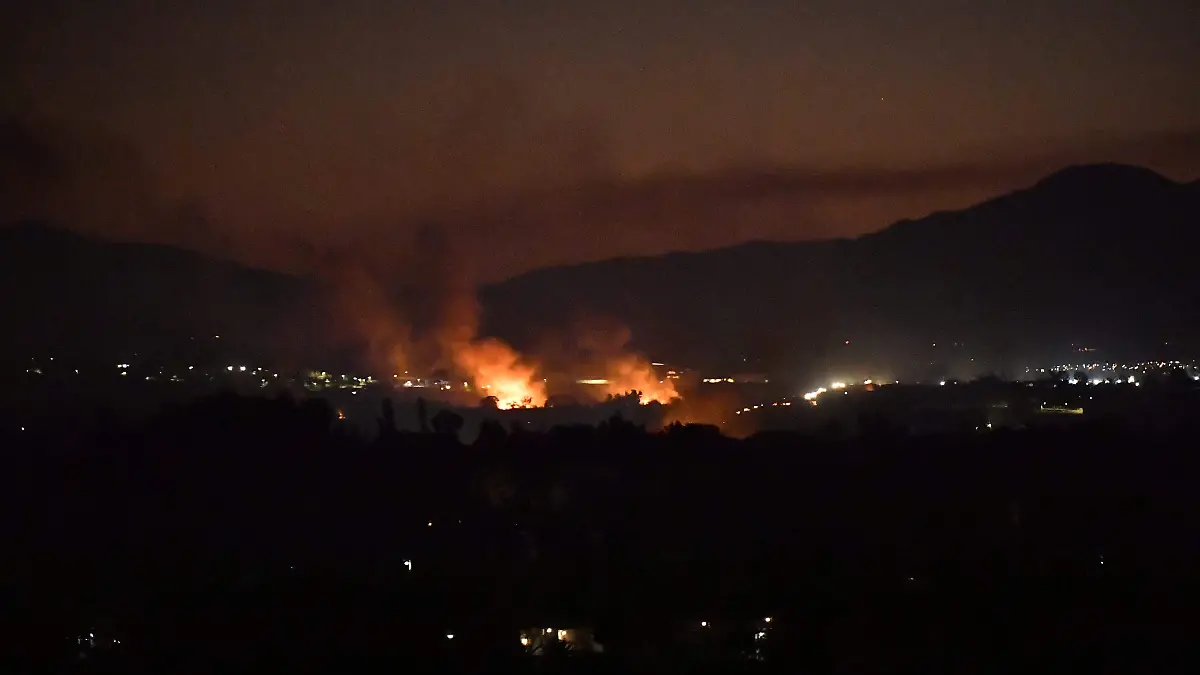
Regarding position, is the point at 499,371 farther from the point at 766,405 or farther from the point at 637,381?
the point at 766,405

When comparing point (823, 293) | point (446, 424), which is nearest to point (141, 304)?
point (446, 424)

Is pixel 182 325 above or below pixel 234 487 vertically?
above

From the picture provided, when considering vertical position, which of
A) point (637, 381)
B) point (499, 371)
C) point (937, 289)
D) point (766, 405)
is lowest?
point (766, 405)

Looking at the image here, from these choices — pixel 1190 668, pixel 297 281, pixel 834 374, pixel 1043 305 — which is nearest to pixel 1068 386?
pixel 834 374

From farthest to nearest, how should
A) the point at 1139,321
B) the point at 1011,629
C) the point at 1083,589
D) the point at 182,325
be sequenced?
the point at 1139,321, the point at 182,325, the point at 1083,589, the point at 1011,629

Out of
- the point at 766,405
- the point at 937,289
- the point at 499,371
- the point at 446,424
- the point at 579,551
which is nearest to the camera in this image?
the point at 579,551

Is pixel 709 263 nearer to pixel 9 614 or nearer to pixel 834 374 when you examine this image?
pixel 834 374
